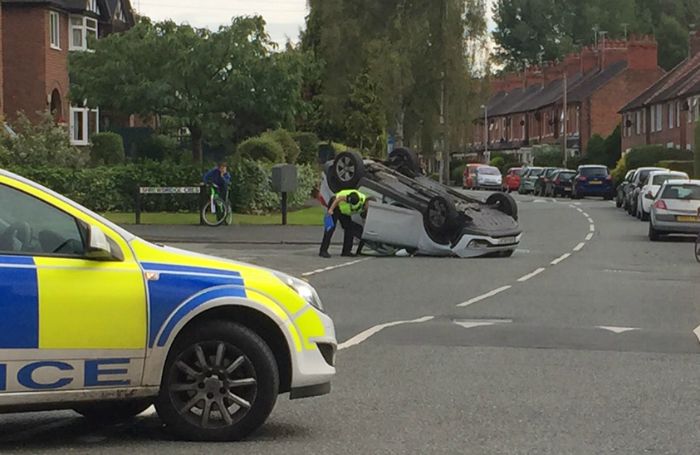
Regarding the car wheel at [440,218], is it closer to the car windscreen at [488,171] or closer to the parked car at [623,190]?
the parked car at [623,190]

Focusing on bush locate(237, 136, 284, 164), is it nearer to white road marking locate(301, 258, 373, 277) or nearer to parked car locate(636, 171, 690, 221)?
parked car locate(636, 171, 690, 221)

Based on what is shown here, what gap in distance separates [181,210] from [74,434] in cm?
2980

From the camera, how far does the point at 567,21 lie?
126312 millimetres

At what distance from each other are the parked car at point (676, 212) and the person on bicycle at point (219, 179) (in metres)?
10.7

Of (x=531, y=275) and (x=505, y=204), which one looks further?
(x=505, y=204)

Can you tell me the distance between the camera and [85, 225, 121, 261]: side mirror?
24.0ft

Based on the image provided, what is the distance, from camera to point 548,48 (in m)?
127

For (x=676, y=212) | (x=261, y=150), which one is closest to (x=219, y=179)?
(x=261, y=150)

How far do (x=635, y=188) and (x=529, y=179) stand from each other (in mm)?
28719

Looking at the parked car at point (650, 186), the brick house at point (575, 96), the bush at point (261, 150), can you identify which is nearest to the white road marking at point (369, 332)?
the parked car at point (650, 186)

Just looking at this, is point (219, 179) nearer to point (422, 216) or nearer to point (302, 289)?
point (422, 216)

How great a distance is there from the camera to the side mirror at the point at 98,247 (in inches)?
288

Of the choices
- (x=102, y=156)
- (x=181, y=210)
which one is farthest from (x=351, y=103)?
(x=181, y=210)

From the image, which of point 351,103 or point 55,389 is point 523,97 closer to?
point 351,103
